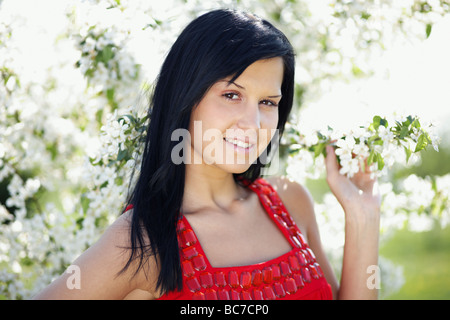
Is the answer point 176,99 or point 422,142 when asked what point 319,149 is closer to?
point 422,142

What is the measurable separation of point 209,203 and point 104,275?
1.65 feet

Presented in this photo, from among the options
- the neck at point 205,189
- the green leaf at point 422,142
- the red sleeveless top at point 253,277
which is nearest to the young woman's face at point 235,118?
the neck at point 205,189

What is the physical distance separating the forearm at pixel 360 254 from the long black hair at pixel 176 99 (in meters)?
0.66

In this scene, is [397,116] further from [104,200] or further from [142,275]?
[104,200]

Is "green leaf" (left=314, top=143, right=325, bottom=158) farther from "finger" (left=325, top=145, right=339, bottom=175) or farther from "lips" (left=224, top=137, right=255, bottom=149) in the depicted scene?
"lips" (left=224, top=137, right=255, bottom=149)

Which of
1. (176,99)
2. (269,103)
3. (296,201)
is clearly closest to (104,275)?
(176,99)

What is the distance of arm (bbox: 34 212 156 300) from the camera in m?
1.35

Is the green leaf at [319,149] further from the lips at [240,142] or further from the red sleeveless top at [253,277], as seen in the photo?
the lips at [240,142]

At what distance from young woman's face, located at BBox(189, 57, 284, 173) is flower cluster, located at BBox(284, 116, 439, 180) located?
1.07ft

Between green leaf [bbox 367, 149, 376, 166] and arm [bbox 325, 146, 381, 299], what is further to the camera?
arm [bbox 325, 146, 381, 299]

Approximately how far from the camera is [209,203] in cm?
175

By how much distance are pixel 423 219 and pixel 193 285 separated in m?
1.61

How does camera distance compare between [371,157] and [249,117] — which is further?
[371,157]

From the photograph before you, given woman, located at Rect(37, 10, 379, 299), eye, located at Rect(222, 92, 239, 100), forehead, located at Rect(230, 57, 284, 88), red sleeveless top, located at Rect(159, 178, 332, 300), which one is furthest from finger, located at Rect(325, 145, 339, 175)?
eye, located at Rect(222, 92, 239, 100)
